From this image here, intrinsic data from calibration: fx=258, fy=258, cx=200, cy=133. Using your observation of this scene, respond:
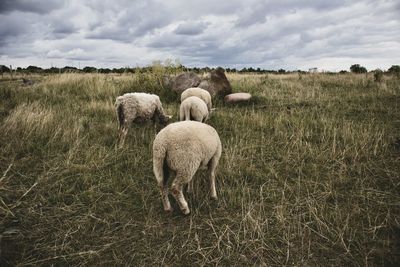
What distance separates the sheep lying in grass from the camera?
521 cm

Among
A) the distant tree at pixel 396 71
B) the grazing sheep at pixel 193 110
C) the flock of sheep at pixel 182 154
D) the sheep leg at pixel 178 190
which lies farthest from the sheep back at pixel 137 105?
the distant tree at pixel 396 71

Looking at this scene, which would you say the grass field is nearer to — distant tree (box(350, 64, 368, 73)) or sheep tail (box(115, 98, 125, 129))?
sheep tail (box(115, 98, 125, 129))

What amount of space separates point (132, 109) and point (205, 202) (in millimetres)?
2859

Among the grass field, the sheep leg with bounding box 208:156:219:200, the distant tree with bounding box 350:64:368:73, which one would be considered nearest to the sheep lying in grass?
the grass field

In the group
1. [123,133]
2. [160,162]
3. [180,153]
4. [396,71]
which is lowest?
[123,133]

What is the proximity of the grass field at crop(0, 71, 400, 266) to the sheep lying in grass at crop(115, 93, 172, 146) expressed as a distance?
12.9 inches

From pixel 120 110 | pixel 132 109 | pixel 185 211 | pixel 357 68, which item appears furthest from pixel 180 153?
pixel 357 68

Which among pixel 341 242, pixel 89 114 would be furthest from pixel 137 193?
pixel 89 114

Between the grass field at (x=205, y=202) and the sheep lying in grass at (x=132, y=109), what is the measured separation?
0.33 meters

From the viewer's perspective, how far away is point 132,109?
526cm

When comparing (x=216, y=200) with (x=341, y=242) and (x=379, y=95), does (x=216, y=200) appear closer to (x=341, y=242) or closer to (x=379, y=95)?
(x=341, y=242)

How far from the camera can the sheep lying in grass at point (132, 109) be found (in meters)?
5.21

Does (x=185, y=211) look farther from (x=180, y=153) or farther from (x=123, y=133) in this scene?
(x=123, y=133)

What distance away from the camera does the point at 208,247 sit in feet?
8.06
